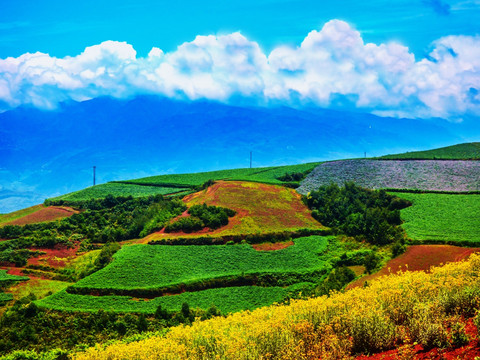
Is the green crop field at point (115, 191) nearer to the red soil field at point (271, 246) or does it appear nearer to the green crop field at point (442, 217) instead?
the red soil field at point (271, 246)

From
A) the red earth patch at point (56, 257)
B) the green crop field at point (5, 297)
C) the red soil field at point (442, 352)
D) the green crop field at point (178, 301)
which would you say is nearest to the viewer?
the red soil field at point (442, 352)

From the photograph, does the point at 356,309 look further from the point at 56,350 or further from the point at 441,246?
the point at 441,246

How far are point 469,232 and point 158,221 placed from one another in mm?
42072

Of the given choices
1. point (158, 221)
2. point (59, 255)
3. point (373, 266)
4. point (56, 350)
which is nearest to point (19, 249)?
point (59, 255)

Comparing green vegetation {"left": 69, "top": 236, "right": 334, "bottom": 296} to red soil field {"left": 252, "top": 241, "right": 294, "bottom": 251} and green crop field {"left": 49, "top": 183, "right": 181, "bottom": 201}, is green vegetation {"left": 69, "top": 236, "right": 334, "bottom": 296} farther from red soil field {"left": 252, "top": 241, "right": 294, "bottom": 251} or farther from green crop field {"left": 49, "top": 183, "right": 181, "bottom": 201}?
green crop field {"left": 49, "top": 183, "right": 181, "bottom": 201}

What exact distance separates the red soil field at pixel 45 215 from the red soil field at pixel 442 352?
7830cm

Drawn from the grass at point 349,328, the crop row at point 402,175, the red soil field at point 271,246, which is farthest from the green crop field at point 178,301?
the crop row at point 402,175

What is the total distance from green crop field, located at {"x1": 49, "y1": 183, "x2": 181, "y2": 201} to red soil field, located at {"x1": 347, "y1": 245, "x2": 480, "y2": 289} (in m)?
60.4

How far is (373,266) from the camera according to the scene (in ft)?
Answer: 167

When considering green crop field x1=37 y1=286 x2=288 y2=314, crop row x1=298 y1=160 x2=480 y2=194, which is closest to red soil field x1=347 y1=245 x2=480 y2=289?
green crop field x1=37 y1=286 x2=288 y2=314

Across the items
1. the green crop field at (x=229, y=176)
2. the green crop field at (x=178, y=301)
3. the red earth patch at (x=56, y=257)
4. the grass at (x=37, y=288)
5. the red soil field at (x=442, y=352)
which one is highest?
the green crop field at (x=229, y=176)

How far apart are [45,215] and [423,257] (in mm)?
65265

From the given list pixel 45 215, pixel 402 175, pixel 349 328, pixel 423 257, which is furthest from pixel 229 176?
pixel 349 328

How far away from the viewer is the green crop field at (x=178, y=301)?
4394 cm
